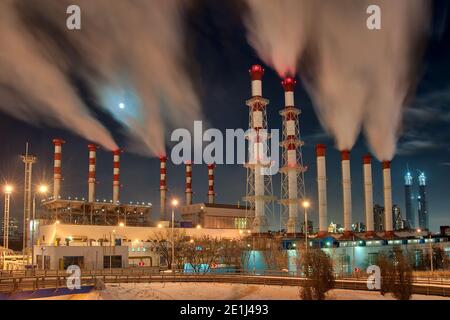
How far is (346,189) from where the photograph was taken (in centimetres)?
9438

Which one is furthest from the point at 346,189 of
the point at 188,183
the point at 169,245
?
the point at 188,183

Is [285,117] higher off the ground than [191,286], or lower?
higher

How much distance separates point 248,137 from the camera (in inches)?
3593

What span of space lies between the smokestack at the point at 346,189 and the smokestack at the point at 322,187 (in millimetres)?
3655

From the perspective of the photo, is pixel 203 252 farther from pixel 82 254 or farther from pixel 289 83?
pixel 289 83

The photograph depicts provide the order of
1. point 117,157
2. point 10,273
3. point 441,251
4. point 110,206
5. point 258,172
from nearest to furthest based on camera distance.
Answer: point 10,273, point 441,251, point 258,172, point 110,206, point 117,157

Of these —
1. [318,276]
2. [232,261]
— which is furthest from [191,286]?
[232,261]

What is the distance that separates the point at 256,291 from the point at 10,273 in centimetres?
2351

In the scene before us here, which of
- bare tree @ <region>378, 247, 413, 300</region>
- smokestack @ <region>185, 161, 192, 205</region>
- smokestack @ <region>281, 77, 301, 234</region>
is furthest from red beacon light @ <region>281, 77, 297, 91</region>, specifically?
bare tree @ <region>378, 247, 413, 300</region>

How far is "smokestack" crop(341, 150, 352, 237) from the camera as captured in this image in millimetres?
93562

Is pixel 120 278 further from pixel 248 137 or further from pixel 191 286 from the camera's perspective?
pixel 248 137

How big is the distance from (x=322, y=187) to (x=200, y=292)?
56.4 meters

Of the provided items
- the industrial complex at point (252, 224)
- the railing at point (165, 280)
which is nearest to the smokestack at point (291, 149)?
the industrial complex at point (252, 224)
